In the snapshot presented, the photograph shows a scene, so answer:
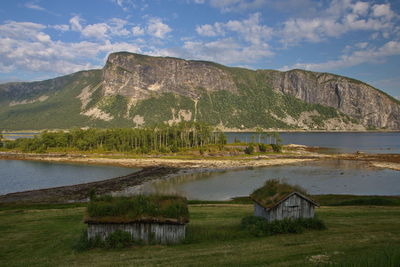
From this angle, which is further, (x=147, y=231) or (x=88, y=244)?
(x=147, y=231)

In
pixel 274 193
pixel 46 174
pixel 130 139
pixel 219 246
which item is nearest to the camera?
pixel 219 246

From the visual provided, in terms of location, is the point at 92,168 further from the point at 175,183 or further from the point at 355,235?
the point at 355,235

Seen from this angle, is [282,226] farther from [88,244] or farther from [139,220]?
[88,244]

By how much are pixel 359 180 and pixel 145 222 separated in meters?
65.8

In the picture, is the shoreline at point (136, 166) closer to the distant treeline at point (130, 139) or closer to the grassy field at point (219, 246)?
the distant treeline at point (130, 139)

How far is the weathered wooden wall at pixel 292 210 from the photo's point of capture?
2286cm

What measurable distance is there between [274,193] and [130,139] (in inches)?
4515

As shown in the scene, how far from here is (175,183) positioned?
68250 mm

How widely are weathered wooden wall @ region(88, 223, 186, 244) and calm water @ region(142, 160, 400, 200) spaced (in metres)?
29.4

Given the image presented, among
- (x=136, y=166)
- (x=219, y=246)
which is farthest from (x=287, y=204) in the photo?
(x=136, y=166)

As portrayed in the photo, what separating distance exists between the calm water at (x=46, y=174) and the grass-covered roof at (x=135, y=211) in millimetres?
51177

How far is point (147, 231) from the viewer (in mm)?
21516

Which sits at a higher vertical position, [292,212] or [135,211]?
[135,211]

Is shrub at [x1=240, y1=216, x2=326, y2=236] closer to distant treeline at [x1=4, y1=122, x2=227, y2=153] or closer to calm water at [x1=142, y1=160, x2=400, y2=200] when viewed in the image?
calm water at [x1=142, y1=160, x2=400, y2=200]
